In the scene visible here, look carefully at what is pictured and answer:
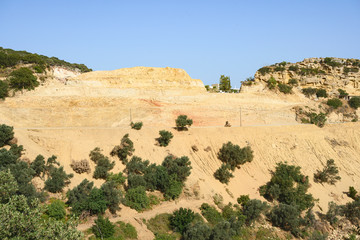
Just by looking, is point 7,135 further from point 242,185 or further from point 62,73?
point 62,73

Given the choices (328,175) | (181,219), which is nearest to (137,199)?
(181,219)

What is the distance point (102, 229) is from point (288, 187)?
13415mm

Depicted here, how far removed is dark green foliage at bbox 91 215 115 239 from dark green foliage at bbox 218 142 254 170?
1248cm

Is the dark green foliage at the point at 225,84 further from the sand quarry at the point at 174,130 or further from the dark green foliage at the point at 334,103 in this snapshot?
the dark green foliage at the point at 334,103

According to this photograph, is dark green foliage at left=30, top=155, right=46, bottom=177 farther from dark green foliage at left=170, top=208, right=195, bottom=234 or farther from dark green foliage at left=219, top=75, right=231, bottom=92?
dark green foliage at left=219, top=75, right=231, bottom=92

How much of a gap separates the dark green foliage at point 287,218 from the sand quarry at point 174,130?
2.96 metres

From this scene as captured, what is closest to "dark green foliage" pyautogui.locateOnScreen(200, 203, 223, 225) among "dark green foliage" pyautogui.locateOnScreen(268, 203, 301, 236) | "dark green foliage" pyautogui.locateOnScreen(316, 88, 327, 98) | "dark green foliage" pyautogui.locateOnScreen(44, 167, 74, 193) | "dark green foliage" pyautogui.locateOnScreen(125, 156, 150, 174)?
"dark green foliage" pyautogui.locateOnScreen(268, 203, 301, 236)

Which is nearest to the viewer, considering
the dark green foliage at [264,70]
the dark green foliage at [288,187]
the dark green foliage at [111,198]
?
the dark green foliage at [111,198]

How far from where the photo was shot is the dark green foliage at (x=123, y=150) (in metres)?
23.2

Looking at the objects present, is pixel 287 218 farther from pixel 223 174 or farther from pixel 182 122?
pixel 182 122

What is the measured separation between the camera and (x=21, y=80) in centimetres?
3319

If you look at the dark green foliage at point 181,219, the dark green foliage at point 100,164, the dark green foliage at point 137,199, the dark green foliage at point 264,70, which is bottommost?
the dark green foliage at point 181,219

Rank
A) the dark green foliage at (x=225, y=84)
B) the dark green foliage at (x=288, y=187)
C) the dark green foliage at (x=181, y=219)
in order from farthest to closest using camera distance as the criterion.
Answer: the dark green foliage at (x=225, y=84)
the dark green foliage at (x=288, y=187)
the dark green foliage at (x=181, y=219)

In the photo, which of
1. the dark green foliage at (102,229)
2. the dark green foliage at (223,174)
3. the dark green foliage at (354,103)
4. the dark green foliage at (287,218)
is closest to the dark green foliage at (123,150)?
the dark green foliage at (223,174)
